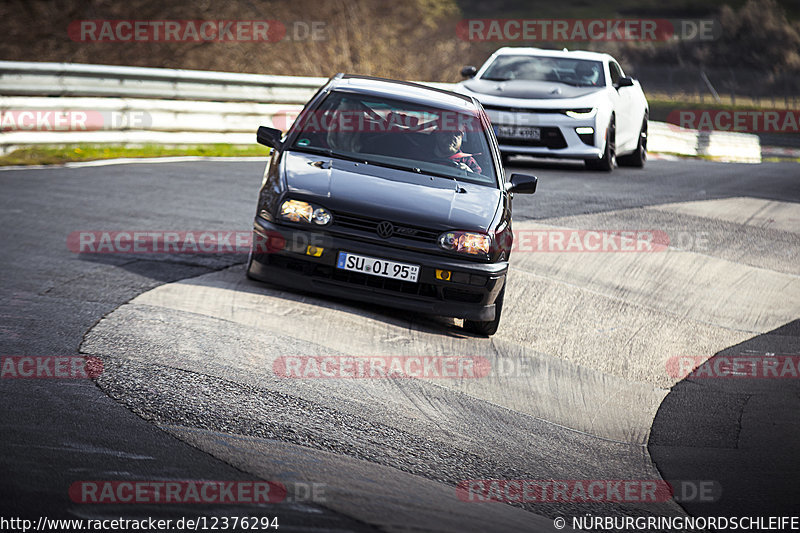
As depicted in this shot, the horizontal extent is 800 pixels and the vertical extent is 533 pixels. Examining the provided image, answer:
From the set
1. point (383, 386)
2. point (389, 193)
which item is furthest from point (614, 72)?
point (383, 386)

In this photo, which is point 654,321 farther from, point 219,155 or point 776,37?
point 776,37

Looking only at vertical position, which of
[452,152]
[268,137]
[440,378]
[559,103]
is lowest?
[440,378]

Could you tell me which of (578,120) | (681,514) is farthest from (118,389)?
(578,120)

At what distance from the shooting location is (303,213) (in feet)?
20.9

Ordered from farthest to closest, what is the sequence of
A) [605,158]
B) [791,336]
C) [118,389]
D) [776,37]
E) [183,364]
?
1. [776,37]
2. [605,158]
3. [791,336]
4. [183,364]
5. [118,389]

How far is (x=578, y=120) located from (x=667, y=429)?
8.68 meters

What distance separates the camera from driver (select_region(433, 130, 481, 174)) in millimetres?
7230

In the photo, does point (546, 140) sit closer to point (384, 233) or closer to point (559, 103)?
point (559, 103)

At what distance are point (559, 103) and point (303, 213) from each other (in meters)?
8.07

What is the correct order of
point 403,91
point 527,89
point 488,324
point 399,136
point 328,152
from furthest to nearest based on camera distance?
point 527,89 < point 403,91 < point 399,136 < point 328,152 < point 488,324

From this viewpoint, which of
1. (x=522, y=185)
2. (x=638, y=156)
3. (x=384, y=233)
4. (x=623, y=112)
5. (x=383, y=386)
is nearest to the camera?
(x=383, y=386)

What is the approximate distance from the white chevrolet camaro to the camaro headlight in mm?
7301

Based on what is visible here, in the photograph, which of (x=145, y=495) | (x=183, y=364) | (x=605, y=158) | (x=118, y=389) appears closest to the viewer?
(x=145, y=495)

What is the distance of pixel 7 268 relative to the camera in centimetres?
670
